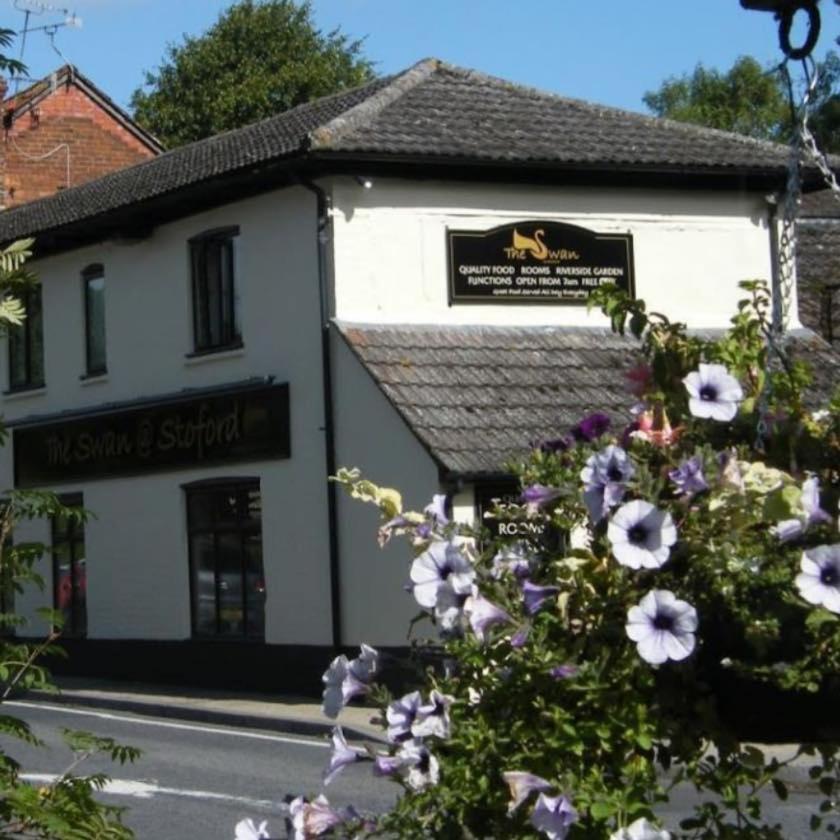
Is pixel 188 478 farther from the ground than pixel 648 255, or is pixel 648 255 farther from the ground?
pixel 648 255

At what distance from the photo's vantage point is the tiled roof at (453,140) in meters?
20.6

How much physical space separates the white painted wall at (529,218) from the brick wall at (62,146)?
1872 cm

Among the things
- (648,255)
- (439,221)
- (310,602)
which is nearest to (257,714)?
(310,602)

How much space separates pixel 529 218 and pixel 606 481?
18.1 meters

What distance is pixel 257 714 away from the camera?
18.9 metres

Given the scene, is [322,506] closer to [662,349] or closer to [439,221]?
[439,221]

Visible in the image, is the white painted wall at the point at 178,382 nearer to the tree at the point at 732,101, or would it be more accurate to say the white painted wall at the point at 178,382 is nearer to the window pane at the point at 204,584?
the window pane at the point at 204,584

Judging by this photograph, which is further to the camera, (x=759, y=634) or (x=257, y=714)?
(x=257, y=714)

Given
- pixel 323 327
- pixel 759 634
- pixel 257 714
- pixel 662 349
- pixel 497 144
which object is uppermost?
pixel 497 144

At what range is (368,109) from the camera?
70.9ft

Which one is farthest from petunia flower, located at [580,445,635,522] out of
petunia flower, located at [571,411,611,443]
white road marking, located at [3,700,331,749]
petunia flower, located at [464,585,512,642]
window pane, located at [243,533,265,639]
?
window pane, located at [243,533,265,639]

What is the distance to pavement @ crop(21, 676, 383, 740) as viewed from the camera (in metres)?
18.0

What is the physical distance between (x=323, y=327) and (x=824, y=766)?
17.0 meters

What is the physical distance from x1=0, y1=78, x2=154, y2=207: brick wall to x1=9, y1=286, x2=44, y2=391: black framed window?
38.3 ft
